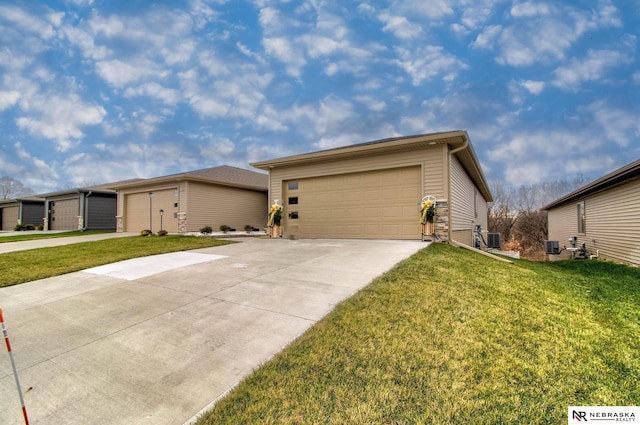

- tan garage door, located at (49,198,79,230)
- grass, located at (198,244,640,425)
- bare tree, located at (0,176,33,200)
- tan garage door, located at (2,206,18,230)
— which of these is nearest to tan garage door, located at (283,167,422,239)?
grass, located at (198,244,640,425)

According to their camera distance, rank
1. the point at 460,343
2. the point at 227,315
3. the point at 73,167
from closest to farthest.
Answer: the point at 460,343, the point at 227,315, the point at 73,167

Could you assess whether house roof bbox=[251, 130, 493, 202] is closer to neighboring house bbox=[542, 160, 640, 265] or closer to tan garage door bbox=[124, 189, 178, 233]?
neighboring house bbox=[542, 160, 640, 265]

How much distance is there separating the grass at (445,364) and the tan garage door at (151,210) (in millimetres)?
14174

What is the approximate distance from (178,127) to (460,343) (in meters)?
33.0

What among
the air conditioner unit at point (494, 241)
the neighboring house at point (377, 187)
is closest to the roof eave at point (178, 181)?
the neighboring house at point (377, 187)

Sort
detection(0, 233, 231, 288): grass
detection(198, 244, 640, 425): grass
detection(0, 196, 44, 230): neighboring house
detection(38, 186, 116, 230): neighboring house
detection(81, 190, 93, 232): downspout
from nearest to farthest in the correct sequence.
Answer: detection(198, 244, 640, 425): grass → detection(0, 233, 231, 288): grass → detection(81, 190, 93, 232): downspout → detection(38, 186, 116, 230): neighboring house → detection(0, 196, 44, 230): neighboring house

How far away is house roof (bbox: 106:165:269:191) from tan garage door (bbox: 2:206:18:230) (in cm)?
1633

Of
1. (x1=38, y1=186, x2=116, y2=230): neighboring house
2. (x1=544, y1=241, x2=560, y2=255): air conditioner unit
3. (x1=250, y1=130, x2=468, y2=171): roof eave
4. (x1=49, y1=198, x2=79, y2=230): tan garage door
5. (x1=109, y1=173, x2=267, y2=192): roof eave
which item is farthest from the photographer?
(x1=49, y1=198, x2=79, y2=230): tan garage door

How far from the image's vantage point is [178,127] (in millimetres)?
29203

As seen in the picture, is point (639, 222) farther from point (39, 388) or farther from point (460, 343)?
point (39, 388)

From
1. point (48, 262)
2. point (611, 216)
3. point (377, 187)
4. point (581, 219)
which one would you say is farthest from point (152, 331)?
point (581, 219)

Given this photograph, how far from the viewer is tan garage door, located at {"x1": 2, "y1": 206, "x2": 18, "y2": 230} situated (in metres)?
25.3

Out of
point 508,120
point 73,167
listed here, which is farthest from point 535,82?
point 73,167

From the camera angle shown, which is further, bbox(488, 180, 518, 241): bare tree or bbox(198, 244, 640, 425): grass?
bbox(488, 180, 518, 241): bare tree
